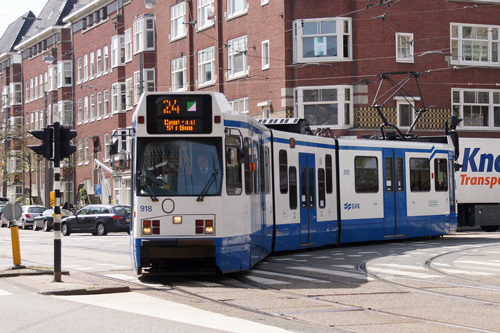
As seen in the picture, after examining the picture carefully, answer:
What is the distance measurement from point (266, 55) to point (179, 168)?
85.7 ft

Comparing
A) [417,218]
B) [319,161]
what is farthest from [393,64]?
[319,161]

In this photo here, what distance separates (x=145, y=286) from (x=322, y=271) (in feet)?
12.4

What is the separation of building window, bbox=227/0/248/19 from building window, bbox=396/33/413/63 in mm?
7440

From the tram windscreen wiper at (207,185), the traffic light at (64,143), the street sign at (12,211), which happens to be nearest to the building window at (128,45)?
the street sign at (12,211)

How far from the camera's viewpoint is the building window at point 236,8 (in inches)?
1626

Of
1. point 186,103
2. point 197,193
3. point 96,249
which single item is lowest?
point 96,249

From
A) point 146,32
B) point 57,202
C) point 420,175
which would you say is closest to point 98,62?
point 146,32

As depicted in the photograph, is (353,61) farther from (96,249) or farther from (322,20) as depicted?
(96,249)

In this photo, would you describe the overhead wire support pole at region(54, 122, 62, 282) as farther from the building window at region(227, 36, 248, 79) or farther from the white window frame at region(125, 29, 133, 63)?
the white window frame at region(125, 29, 133, 63)

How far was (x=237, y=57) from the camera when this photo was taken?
42.0 m

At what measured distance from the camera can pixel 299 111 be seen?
124 ft

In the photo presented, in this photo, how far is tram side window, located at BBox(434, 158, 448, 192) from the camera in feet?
82.9

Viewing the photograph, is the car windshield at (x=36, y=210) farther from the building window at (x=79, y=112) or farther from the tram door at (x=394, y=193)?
the tram door at (x=394, y=193)

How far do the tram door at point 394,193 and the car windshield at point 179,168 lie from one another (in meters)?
10.5
